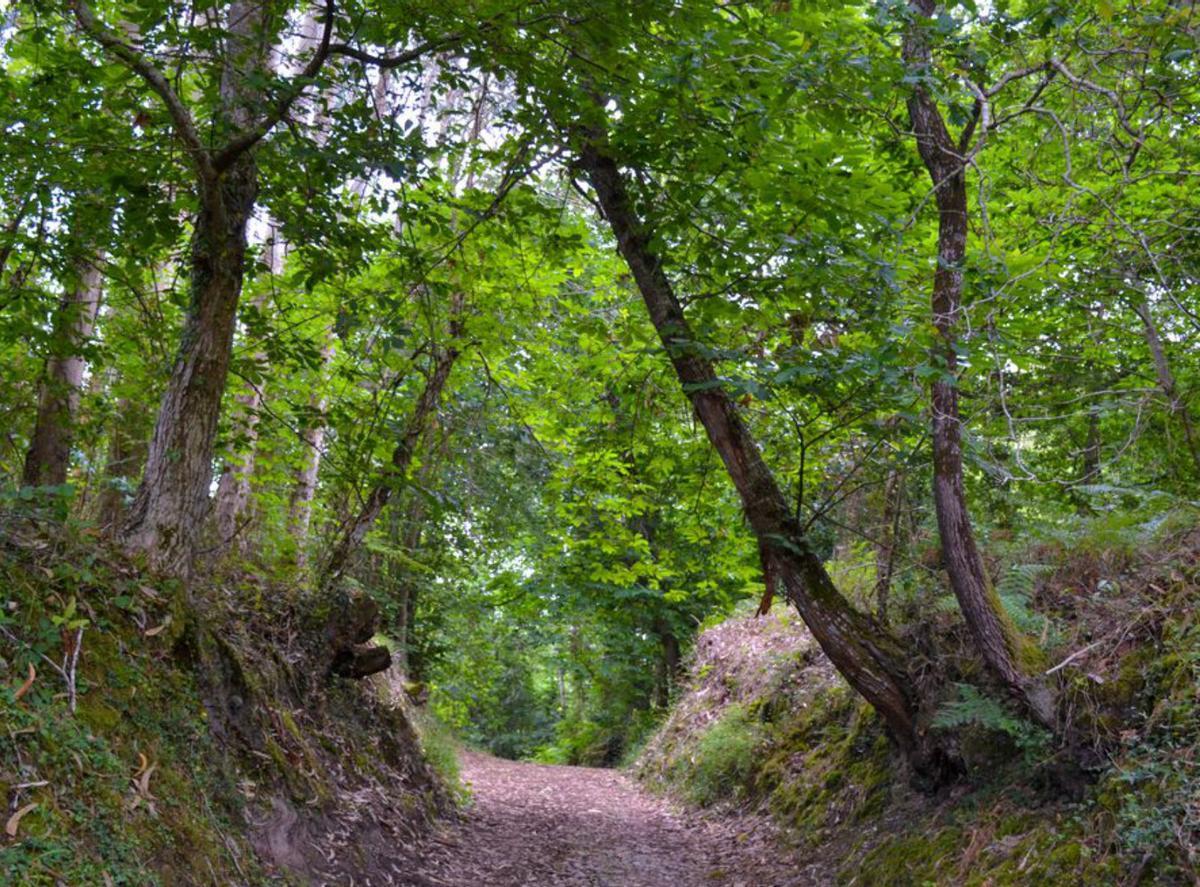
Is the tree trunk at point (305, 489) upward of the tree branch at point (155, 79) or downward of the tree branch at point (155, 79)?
downward

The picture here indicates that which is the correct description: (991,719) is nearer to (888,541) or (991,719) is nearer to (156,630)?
(888,541)

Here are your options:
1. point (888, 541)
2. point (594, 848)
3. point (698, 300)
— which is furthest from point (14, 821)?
point (594, 848)

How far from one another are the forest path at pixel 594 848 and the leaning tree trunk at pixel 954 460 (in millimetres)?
2461

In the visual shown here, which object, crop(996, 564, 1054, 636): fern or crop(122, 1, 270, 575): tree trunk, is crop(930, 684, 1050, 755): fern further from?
crop(122, 1, 270, 575): tree trunk

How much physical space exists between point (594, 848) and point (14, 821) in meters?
6.47

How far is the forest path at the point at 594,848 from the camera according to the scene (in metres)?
7.15

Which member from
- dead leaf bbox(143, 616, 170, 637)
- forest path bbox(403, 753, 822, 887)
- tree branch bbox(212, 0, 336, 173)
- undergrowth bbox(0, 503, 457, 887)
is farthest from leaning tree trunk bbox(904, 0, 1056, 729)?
dead leaf bbox(143, 616, 170, 637)

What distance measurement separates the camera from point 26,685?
3578 mm

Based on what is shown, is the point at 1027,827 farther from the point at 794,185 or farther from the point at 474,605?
the point at 474,605

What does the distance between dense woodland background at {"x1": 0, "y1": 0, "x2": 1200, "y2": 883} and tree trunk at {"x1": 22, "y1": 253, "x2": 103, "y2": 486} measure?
4cm

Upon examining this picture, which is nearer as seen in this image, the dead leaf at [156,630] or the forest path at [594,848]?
the dead leaf at [156,630]

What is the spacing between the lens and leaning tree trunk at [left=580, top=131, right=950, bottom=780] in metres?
6.35

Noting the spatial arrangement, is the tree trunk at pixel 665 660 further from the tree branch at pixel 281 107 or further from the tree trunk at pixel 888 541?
the tree branch at pixel 281 107

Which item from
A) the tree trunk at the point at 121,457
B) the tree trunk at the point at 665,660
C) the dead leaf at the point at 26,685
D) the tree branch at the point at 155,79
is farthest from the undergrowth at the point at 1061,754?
the tree trunk at the point at 665,660
